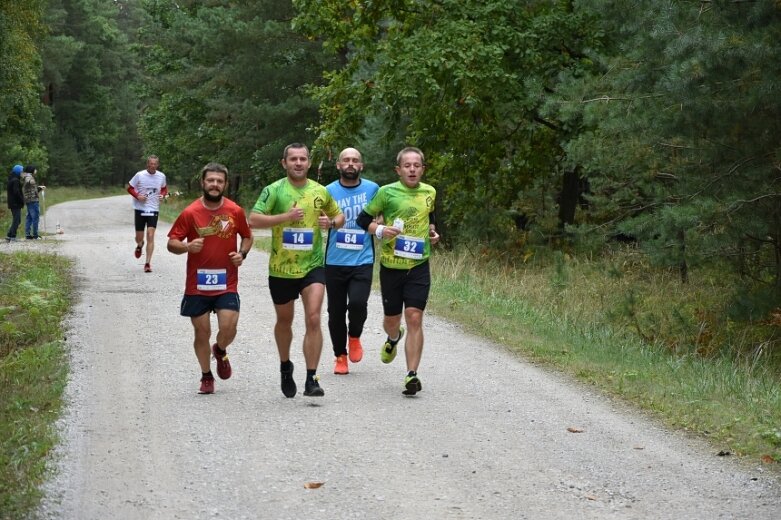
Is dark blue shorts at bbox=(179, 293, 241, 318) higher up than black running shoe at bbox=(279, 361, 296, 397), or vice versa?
dark blue shorts at bbox=(179, 293, 241, 318)

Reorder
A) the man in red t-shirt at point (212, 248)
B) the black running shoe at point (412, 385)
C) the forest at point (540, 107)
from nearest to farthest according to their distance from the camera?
the man in red t-shirt at point (212, 248), the black running shoe at point (412, 385), the forest at point (540, 107)

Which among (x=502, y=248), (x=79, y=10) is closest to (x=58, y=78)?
(x=79, y=10)

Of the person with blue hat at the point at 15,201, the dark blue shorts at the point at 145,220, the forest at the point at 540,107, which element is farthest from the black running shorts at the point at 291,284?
the person with blue hat at the point at 15,201

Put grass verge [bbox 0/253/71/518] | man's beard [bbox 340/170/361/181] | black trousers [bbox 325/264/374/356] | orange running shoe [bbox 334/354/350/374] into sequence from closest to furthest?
grass verge [bbox 0/253/71/518] → man's beard [bbox 340/170/361/181] → black trousers [bbox 325/264/374/356] → orange running shoe [bbox 334/354/350/374]

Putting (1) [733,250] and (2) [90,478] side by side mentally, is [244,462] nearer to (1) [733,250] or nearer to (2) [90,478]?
(2) [90,478]

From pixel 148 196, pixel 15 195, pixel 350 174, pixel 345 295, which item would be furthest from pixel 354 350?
pixel 15 195

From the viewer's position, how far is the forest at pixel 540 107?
1303 centimetres

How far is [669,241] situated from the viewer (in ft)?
48.6

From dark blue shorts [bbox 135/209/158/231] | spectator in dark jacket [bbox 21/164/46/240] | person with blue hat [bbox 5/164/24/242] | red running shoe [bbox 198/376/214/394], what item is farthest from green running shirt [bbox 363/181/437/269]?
spectator in dark jacket [bbox 21/164/46/240]

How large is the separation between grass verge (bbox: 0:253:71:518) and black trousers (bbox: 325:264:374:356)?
7.85ft

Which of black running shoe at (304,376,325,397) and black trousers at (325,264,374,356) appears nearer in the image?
black running shoe at (304,376,325,397)

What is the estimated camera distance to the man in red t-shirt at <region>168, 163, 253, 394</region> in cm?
854

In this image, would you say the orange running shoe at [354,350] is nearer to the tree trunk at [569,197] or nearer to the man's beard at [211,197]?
the man's beard at [211,197]

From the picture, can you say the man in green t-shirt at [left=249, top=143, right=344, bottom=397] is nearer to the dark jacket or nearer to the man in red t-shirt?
the man in red t-shirt
